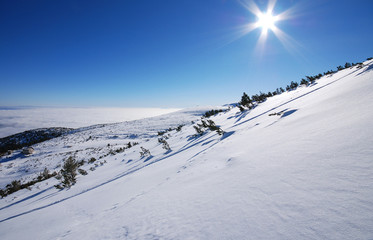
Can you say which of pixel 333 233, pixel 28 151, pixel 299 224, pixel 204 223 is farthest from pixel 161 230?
pixel 28 151

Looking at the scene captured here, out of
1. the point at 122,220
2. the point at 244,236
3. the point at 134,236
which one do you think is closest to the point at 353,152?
the point at 244,236

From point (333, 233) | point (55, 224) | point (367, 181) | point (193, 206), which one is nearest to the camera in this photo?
point (333, 233)

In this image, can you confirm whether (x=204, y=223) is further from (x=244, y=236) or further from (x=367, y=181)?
(x=367, y=181)

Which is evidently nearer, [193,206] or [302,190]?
[302,190]

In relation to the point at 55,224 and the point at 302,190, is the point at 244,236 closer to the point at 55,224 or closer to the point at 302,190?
the point at 302,190

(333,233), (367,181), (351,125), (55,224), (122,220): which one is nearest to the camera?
(333,233)

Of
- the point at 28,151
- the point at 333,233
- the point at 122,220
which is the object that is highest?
the point at 28,151

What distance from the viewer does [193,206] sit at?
4.56 ft

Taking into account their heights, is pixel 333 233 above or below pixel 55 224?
below

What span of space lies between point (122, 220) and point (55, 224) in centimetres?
156

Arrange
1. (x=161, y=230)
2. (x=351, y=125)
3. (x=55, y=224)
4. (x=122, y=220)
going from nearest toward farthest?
1. (x=161, y=230)
2. (x=122, y=220)
3. (x=351, y=125)
4. (x=55, y=224)

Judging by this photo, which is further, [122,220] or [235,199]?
[122,220]

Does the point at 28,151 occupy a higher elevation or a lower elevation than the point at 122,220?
higher

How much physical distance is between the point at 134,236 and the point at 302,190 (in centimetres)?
134
